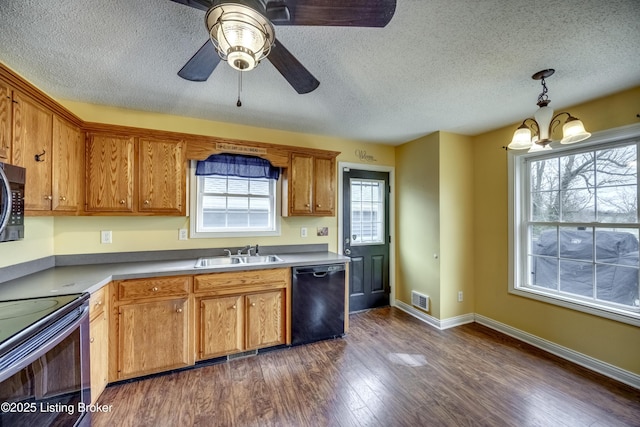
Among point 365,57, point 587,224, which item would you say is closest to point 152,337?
point 365,57

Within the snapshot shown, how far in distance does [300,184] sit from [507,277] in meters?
2.65

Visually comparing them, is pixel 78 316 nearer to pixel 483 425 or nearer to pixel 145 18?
pixel 145 18

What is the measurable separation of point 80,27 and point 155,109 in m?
1.20

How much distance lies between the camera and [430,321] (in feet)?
11.0

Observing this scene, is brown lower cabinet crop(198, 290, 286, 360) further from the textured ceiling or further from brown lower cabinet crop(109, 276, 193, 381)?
the textured ceiling

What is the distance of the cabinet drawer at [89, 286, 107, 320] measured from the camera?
71.6 inches

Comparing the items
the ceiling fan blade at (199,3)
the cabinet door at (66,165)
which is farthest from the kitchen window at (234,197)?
the ceiling fan blade at (199,3)

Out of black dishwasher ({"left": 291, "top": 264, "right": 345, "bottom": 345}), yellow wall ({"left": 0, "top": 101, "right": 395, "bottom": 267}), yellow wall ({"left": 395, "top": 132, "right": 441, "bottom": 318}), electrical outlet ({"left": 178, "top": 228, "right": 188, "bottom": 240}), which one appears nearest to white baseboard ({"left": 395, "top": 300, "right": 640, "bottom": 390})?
yellow wall ({"left": 395, "top": 132, "right": 441, "bottom": 318})

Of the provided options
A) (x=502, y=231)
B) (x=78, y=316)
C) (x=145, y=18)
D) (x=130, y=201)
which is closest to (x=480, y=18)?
(x=145, y=18)

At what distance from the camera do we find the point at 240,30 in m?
1.04

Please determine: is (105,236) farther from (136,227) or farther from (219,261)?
(219,261)

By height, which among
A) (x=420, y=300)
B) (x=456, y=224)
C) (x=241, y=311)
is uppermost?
(x=456, y=224)

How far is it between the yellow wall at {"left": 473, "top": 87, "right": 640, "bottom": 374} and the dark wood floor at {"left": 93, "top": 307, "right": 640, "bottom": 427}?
235 mm

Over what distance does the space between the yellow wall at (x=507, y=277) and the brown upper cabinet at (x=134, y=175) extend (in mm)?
3506
